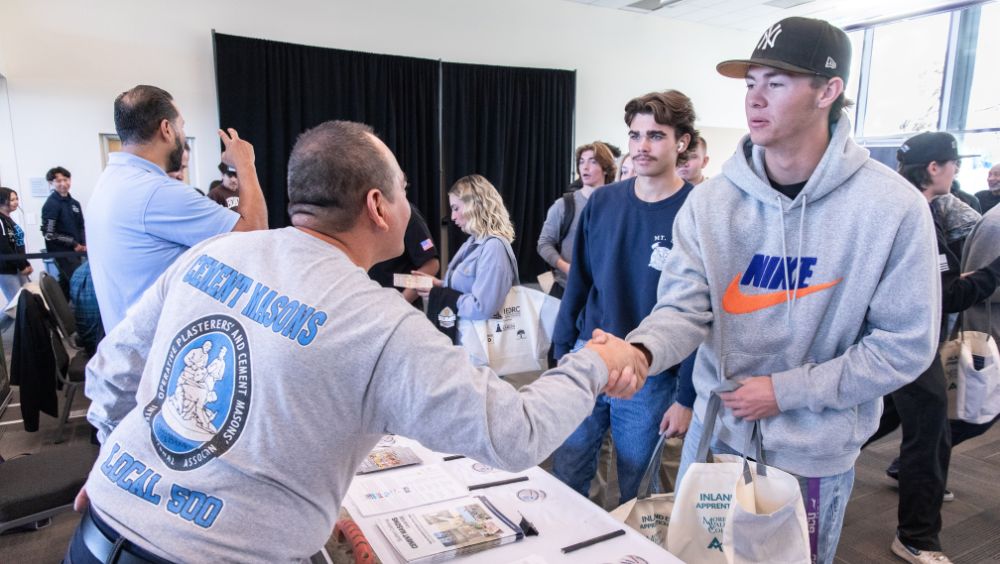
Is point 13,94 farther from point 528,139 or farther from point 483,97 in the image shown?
point 528,139

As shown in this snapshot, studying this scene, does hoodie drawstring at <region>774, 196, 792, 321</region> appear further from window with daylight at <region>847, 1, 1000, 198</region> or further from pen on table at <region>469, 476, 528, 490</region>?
window with daylight at <region>847, 1, 1000, 198</region>

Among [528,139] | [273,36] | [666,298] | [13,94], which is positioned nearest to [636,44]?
[528,139]

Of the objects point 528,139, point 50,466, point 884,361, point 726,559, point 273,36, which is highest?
point 273,36

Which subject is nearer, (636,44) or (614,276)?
(614,276)

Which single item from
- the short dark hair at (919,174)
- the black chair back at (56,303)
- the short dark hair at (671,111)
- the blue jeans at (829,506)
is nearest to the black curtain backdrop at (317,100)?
the black chair back at (56,303)

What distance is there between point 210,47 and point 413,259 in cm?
420

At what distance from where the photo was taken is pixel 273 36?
6.08 meters

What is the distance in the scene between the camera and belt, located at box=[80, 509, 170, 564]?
0.85 metres

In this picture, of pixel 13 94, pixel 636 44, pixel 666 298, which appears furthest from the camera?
pixel 636 44

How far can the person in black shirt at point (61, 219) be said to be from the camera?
5.40m

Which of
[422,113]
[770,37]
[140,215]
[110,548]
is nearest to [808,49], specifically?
[770,37]

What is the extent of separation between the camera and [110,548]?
87cm

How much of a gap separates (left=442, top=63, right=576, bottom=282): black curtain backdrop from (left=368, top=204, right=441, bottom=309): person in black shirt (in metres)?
3.93

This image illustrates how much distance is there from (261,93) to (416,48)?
1.80 meters
